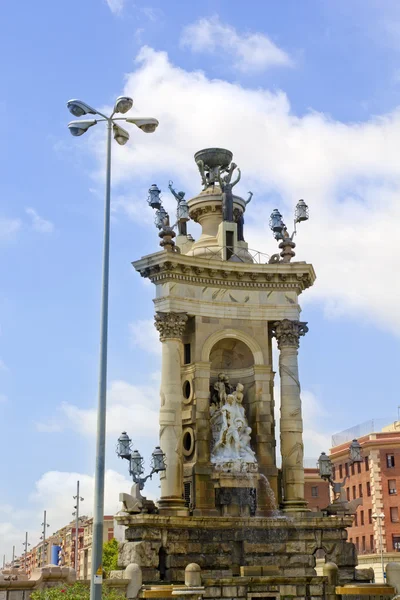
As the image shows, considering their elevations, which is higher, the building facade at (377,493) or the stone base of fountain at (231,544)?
the building facade at (377,493)

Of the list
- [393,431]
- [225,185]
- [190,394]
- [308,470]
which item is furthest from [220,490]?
[308,470]

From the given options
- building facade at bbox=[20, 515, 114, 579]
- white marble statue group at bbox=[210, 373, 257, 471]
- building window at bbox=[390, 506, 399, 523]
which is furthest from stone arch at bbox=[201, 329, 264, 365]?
building facade at bbox=[20, 515, 114, 579]

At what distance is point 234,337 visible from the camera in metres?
38.7

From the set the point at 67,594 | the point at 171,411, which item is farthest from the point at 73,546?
the point at 67,594

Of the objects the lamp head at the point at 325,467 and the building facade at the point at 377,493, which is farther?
the building facade at the point at 377,493

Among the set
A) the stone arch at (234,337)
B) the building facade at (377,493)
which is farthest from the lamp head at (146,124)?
the building facade at (377,493)

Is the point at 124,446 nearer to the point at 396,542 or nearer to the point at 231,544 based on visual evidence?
the point at 231,544

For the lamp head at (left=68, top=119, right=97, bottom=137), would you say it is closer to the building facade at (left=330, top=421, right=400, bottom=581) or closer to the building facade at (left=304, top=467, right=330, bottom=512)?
the building facade at (left=330, top=421, right=400, bottom=581)

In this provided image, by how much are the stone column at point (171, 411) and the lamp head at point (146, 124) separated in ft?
52.9

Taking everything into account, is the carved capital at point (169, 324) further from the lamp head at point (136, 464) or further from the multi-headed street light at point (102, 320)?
the multi-headed street light at point (102, 320)

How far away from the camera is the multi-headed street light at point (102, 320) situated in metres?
17.9

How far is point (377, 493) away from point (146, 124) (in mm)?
63711

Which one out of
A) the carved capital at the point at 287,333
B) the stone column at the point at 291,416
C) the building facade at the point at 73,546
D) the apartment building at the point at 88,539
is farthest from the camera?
the building facade at the point at 73,546

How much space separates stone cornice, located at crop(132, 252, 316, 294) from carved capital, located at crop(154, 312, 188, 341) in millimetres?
1561
